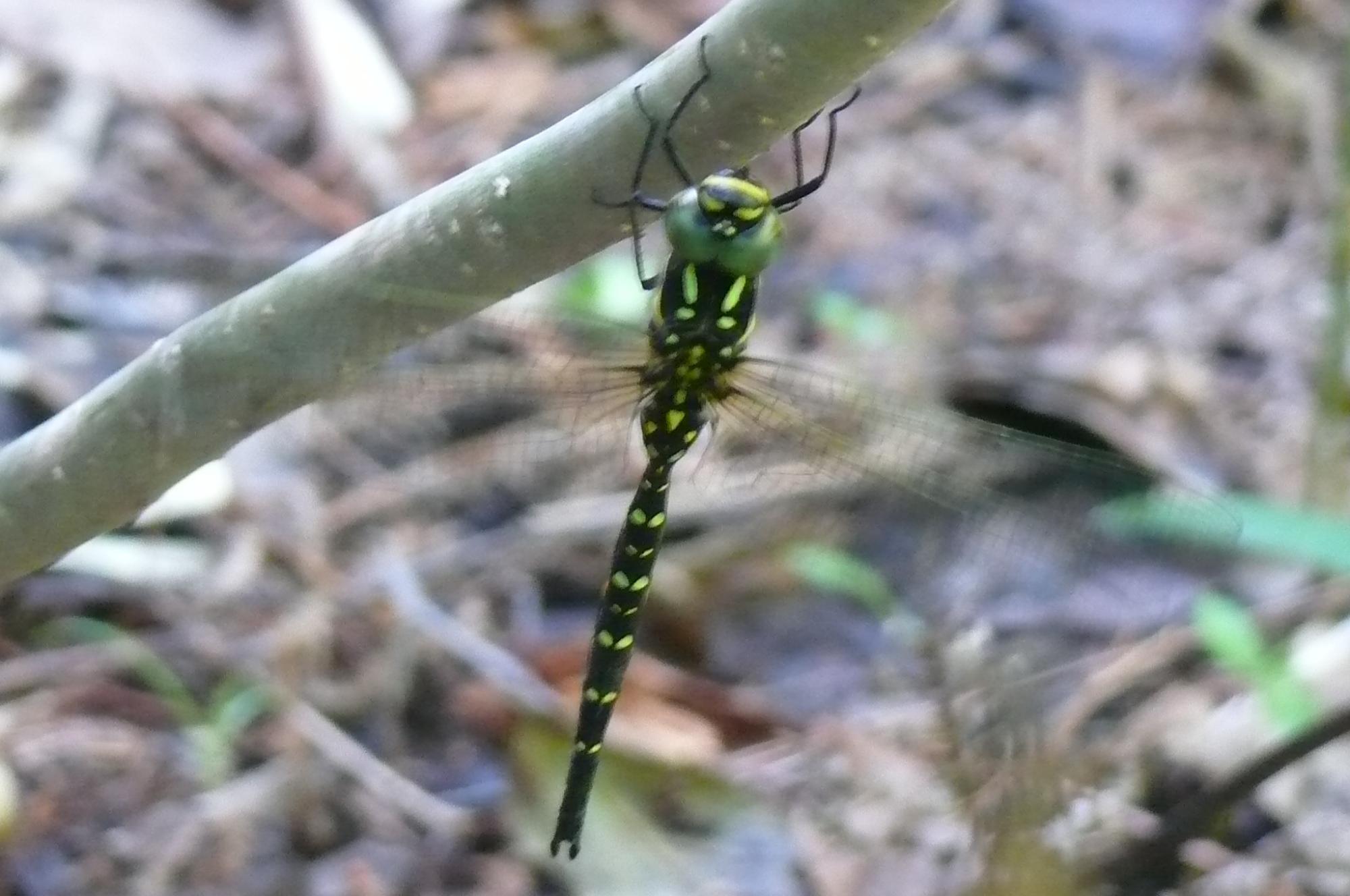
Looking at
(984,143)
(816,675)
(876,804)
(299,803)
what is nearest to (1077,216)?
(984,143)

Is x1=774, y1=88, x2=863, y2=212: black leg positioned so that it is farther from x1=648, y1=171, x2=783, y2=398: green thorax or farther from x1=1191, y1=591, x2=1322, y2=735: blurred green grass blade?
x1=1191, y1=591, x2=1322, y2=735: blurred green grass blade

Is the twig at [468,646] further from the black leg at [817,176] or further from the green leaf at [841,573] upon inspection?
the black leg at [817,176]

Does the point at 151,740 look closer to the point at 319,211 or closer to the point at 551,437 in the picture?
the point at 551,437

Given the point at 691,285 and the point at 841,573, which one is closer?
the point at 691,285

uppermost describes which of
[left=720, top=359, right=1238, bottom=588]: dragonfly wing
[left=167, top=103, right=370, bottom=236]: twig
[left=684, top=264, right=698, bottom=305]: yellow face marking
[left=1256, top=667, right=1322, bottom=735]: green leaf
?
[left=167, top=103, right=370, bottom=236]: twig

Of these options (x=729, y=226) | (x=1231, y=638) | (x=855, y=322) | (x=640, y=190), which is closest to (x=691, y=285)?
(x=729, y=226)

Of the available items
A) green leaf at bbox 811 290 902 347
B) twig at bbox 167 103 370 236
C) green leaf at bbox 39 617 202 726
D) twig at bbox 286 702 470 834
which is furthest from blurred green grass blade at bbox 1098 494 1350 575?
twig at bbox 167 103 370 236

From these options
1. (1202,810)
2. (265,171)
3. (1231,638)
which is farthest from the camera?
(265,171)

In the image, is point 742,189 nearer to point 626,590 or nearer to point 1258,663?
point 626,590
